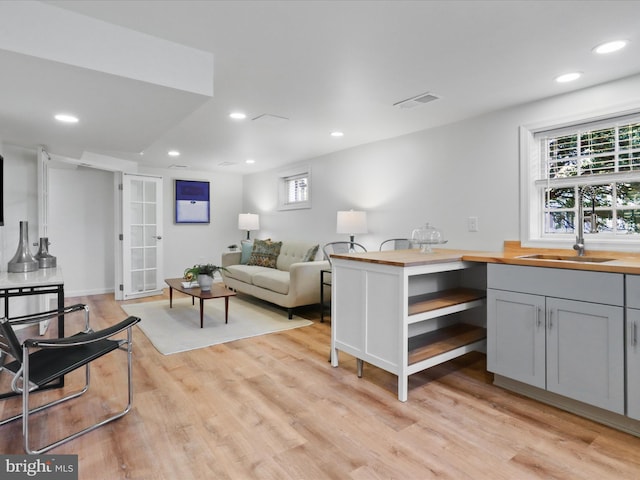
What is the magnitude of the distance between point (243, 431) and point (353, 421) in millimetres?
616

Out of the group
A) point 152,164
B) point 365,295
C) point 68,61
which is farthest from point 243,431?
point 152,164

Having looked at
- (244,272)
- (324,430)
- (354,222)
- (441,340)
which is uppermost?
(354,222)

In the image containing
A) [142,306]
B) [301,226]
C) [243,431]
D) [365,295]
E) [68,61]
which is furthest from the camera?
[301,226]

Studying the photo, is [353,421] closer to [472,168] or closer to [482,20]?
[482,20]

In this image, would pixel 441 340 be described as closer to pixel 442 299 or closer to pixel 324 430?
pixel 442 299

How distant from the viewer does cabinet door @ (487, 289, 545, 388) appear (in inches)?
89.1

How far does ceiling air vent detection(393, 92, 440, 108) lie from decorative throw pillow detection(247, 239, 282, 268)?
3.06 m

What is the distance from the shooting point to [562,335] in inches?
85.2

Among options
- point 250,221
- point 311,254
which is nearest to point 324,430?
point 311,254

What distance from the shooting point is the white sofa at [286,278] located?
4.24 metres

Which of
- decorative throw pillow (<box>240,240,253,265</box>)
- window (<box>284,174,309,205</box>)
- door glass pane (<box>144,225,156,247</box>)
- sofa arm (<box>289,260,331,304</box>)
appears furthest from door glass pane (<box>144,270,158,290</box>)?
sofa arm (<box>289,260,331,304</box>)

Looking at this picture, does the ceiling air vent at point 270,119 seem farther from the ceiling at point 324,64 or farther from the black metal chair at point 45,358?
the black metal chair at point 45,358

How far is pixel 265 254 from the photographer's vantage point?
5.58m

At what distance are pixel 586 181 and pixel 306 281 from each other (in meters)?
2.82
